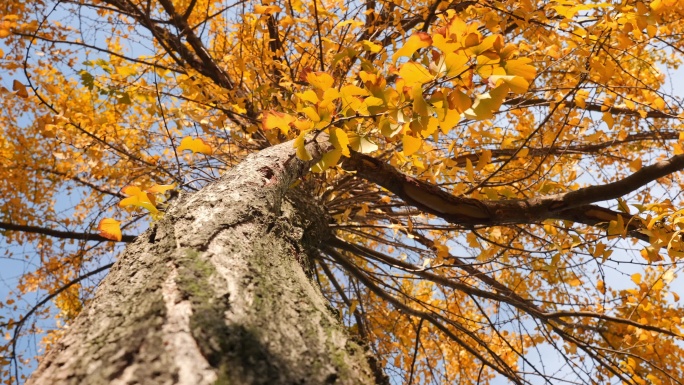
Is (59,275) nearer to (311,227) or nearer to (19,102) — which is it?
(19,102)

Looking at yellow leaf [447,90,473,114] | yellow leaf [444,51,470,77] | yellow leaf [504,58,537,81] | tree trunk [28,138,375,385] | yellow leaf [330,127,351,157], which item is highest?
yellow leaf [504,58,537,81]

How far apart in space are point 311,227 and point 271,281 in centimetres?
103

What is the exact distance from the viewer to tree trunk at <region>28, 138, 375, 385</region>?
50 cm

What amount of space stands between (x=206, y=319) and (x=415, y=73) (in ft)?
2.08

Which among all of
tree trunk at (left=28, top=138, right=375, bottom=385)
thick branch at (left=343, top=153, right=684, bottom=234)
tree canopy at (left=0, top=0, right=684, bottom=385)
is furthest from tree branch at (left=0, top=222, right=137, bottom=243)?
tree trunk at (left=28, top=138, right=375, bottom=385)

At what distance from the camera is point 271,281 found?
78 cm

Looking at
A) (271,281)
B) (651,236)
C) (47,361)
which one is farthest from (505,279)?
(47,361)

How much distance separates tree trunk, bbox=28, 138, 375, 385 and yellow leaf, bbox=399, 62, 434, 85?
18.5 inches

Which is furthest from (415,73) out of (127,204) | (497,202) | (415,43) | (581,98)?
(581,98)

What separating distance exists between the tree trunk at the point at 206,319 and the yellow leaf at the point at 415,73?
0.47 m

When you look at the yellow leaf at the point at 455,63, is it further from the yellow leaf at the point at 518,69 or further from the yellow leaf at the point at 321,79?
the yellow leaf at the point at 321,79

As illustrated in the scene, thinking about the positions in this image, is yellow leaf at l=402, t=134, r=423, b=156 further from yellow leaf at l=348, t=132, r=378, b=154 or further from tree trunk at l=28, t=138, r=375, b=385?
tree trunk at l=28, t=138, r=375, b=385

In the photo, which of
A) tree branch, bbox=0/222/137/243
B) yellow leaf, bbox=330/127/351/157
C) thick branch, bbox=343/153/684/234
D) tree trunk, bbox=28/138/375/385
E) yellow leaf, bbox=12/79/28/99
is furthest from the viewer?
tree branch, bbox=0/222/137/243

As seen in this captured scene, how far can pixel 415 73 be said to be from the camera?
91cm
